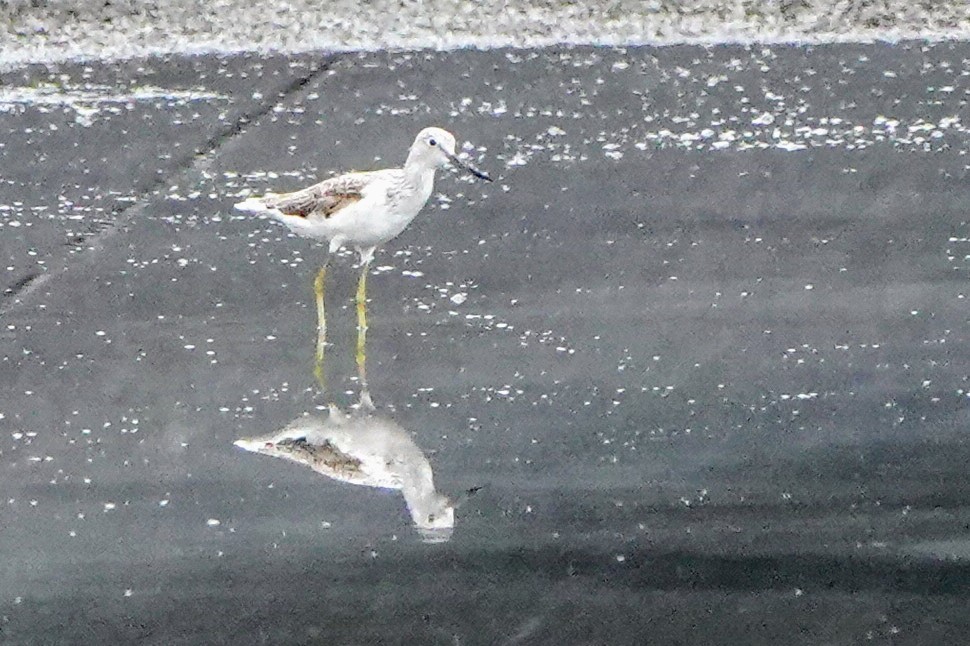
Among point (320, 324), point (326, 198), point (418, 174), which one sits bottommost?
point (320, 324)

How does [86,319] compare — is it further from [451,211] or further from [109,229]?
[451,211]

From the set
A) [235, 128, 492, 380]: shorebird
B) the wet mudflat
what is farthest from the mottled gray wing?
the wet mudflat

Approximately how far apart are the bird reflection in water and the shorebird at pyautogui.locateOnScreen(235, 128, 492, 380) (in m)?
0.86

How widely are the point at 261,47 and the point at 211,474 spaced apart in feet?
19.6

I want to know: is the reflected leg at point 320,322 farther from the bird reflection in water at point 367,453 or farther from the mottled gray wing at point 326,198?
the bird reflection in water at point 367,453

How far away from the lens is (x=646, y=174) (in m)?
8.37

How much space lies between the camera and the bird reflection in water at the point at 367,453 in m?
5.13

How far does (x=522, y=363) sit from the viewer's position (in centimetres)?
620

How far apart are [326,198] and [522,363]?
115 centimetres

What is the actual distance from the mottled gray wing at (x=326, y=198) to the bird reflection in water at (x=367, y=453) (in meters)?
1.05

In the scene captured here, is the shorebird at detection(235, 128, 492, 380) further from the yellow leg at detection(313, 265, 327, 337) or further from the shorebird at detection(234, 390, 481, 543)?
the shorebird at detection(234, 390, 481, 543)

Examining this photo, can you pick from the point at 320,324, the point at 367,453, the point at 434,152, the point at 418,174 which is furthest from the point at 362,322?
the point at 367,453

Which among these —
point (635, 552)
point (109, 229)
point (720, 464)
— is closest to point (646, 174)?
point (109, 229)

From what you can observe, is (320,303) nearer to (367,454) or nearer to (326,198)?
(326,198)
